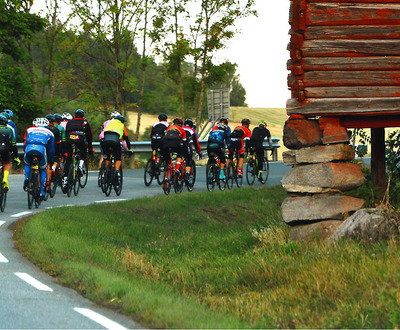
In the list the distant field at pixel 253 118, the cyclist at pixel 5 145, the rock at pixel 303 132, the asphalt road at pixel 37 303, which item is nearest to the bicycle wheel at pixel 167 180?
the cyclist at pixel 5 145

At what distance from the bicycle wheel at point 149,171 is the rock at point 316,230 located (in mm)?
10681

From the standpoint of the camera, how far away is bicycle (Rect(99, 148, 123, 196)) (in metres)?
21.2

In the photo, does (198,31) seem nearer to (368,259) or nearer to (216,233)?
(216,233)

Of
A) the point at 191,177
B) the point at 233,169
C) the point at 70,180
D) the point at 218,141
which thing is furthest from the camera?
the point at 233,169

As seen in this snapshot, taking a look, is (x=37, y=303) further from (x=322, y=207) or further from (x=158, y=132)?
(x=158, y=132)

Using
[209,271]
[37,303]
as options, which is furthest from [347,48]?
[37,303]

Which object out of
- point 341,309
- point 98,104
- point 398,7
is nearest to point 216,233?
point 398,7

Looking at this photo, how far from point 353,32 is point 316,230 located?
3.05 metres

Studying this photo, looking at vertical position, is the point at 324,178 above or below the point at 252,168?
above

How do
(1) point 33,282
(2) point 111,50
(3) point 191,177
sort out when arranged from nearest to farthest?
1. (1) point 33,282
2. (3) point 191,177
3. (2) point 111,50

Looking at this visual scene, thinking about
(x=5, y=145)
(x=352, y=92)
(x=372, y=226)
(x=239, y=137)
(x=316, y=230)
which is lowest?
(x=316, y=230)

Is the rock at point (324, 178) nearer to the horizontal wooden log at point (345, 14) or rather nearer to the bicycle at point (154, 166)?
the horizontal wooden log at point (345, 14)

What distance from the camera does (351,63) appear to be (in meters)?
13.5

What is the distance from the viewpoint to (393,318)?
7840mm
